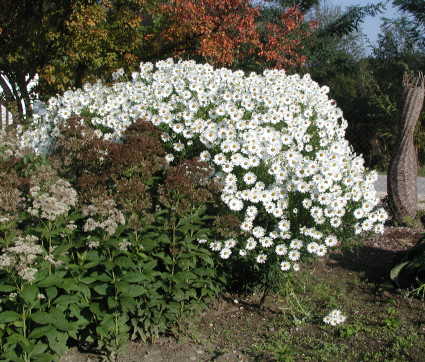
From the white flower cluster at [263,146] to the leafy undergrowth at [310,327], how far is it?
545 millimetres

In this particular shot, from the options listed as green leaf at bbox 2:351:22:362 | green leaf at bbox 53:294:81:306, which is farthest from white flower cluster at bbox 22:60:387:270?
green leaf at bbox 2:351:22:362

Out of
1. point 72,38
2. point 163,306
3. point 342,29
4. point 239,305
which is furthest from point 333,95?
point 163,306

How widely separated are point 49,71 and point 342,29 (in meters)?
11.1

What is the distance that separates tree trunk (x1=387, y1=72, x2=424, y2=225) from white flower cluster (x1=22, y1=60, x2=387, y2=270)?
2515 millimetres

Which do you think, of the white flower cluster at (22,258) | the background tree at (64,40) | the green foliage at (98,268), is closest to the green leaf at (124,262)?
the green foliage at (98,268)

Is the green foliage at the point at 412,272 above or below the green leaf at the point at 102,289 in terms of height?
below

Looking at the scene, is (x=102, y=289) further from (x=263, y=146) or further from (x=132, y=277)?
(x=263, y=146)

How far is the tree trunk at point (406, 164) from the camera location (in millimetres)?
6777

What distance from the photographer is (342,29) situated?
55.9 feet

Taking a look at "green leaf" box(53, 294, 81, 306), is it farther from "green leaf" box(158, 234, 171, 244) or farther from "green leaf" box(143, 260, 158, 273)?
"green leaf" box(158, 234, 171, 244)

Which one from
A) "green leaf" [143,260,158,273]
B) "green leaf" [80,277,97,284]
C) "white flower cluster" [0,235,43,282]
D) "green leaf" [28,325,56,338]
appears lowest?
"green leaf" [28,325,56,338]

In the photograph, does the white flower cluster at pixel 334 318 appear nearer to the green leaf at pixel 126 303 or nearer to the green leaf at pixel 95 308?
the green leaf at pixel 126 303

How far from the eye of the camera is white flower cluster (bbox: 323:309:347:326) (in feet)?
12.7

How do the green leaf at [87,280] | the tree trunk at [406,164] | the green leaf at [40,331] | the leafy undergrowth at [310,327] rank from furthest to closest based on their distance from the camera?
the tree trunk at [406,164] → the leafy undergrowth at [310,327] → the green leaf at [87,280] → the green leaf at [40,331]
